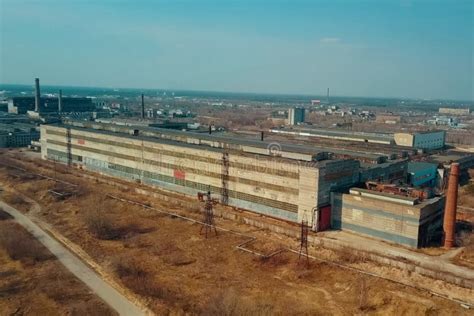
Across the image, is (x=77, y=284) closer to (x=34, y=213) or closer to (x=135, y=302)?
(x=135, y=302)

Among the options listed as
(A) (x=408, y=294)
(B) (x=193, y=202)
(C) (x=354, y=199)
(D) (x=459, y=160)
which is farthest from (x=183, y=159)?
(D) (x=459, y=160)

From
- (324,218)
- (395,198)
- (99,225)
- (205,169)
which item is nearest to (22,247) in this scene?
(99,225)

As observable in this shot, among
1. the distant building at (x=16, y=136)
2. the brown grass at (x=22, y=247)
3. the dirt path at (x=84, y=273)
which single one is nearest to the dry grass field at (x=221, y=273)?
the dirt path at (x=84, y=273)

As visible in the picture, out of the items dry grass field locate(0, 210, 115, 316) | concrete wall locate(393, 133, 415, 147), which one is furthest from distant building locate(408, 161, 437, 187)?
dry grass field locate(0, 210, 115, 316)

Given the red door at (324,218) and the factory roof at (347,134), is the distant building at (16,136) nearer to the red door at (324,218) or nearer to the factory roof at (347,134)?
the factory roof at (347,134)

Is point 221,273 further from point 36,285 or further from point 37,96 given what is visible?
point 37,96
